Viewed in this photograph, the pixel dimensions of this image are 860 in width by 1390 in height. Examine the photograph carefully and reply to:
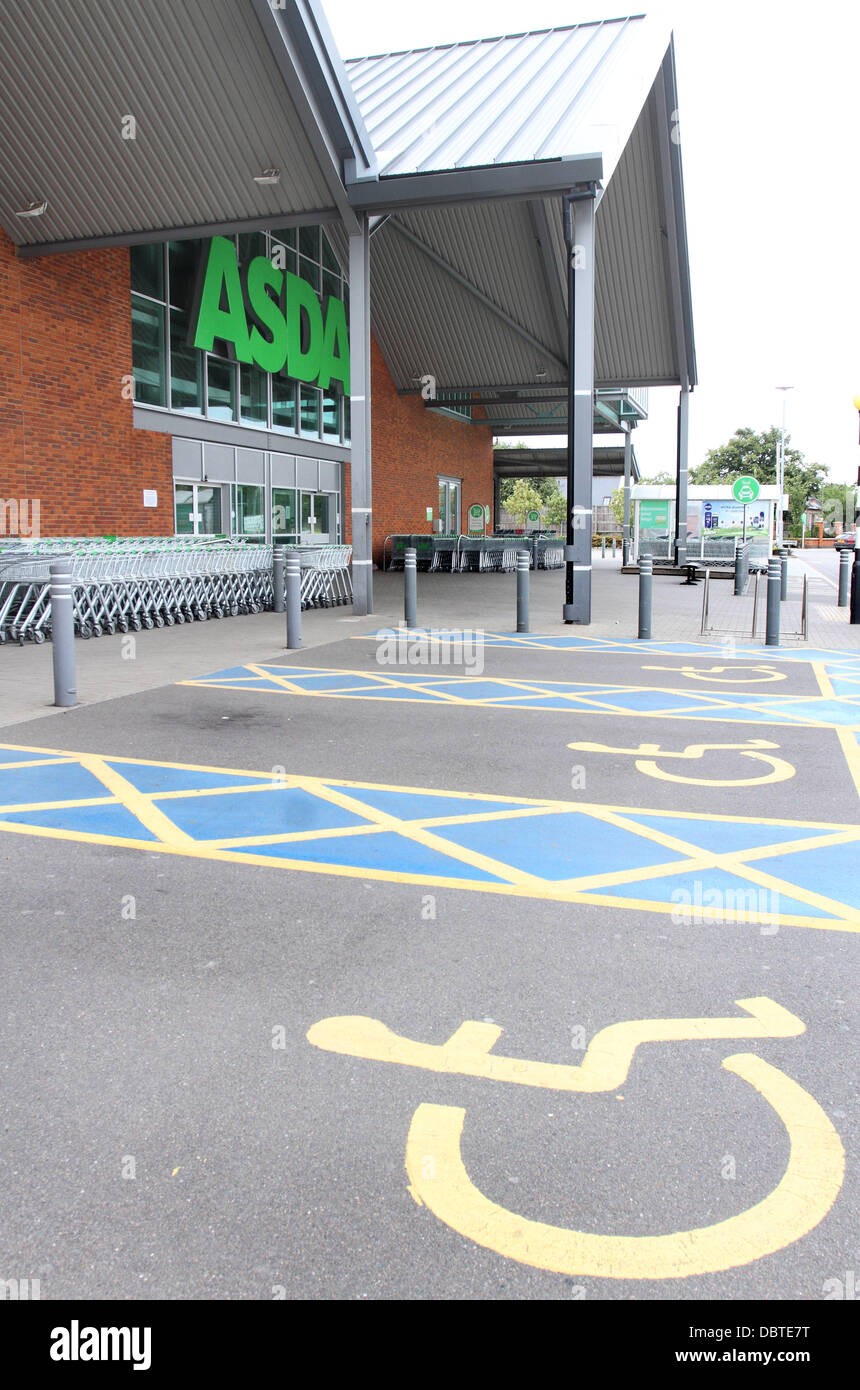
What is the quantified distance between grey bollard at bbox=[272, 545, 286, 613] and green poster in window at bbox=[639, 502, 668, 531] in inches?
975

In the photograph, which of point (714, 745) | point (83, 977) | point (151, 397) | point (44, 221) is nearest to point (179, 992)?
point (83, 977)

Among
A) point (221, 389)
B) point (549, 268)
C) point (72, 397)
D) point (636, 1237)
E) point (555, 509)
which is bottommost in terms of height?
point (636, 1237)

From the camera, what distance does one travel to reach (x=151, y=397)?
19844mm

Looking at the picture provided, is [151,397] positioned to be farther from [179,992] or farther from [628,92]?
[179,992]

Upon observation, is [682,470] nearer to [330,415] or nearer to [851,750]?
[330,415]

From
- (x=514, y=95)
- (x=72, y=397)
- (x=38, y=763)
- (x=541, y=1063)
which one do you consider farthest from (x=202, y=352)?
(x=541, y=1063)

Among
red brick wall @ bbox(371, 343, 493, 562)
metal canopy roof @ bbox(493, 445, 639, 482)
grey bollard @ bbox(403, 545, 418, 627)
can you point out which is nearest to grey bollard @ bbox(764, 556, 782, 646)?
grey bollard @ bbox(403, 545, 418, 627)

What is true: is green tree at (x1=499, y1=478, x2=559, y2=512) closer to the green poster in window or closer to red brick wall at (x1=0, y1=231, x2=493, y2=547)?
the green poster in window

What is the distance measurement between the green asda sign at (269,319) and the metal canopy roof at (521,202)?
2.58m

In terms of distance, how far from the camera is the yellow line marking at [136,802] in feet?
17.8

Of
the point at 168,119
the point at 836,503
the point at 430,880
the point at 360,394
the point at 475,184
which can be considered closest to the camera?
the point at 430,880

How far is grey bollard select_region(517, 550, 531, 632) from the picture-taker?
47.8 ft

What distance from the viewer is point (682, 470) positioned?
101 feet

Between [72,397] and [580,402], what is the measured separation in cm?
856
